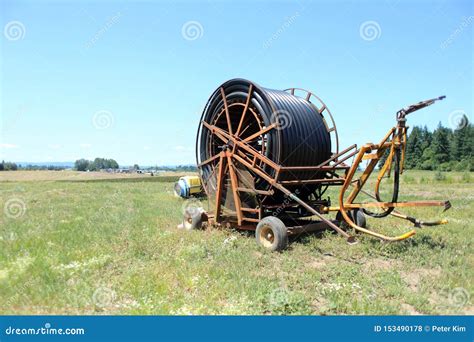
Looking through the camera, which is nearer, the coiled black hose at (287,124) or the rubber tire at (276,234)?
the rubber tire at (276,234)

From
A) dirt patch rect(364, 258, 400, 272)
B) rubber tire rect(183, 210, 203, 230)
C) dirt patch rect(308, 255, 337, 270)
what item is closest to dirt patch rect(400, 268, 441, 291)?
dirt patch rect(364, 258, 400, 272)

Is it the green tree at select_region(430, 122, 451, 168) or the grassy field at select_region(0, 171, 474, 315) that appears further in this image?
the green tree at select_region(430, 122, 451, 168)

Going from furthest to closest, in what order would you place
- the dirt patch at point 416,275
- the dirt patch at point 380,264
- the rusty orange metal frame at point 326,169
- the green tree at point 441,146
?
the green tree at point 441,146
the rusty orange metal frame at point 326,169
the dirt patch at point 380,264
the dirt patch at point 416,275

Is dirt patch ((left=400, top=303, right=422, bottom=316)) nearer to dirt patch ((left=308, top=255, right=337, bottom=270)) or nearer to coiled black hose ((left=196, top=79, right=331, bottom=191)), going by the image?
dirt patch ((left=308, top=255, right=337, bottom=270))

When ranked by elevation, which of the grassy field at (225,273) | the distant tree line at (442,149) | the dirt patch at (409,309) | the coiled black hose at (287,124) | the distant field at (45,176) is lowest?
the dirt patch at (409,309)

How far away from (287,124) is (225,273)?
391cm

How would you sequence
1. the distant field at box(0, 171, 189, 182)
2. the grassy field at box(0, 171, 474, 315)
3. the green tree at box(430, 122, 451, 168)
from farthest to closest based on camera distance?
the green tree at box(430, 122, 451, 168), the distant field at box(0, 171, 189, 182), the grassy field at box(0, 171, 474, 315)

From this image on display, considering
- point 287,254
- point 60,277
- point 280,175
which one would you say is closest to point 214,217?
point 280,175

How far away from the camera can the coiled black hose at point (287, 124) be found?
8633 millimetres

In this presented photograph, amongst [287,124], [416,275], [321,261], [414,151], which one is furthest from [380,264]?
[414,151]

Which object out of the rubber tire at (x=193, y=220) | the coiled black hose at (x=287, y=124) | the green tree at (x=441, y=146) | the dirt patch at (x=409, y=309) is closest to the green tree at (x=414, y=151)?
the green tree at (x=441, y=146)

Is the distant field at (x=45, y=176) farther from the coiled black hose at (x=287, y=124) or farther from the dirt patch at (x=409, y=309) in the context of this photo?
the dirt patch at (x=409, y=309)

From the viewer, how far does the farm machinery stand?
7.94m

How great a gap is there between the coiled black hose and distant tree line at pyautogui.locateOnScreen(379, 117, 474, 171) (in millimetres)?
48409
